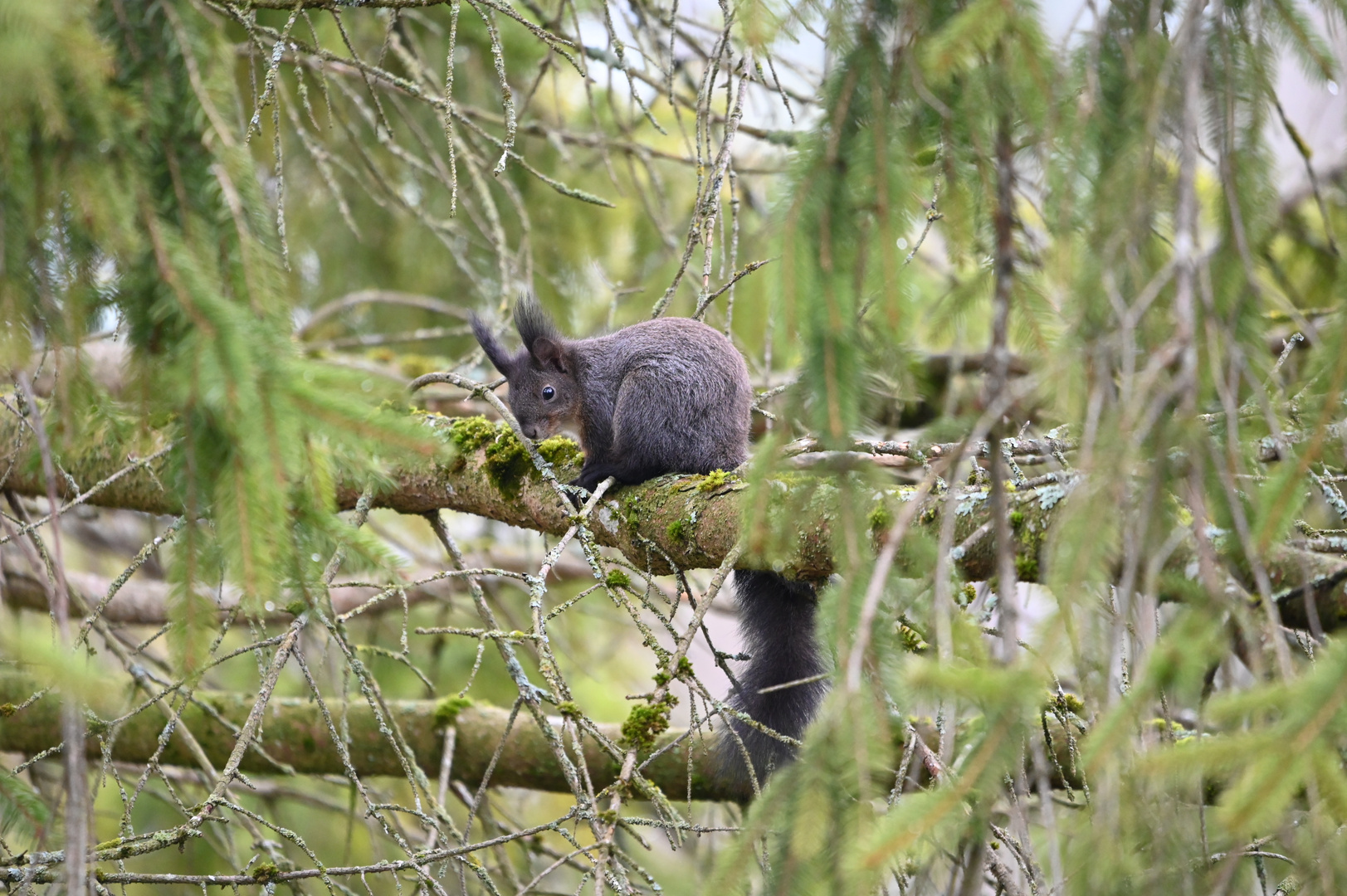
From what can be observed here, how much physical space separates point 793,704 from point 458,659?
235 cm

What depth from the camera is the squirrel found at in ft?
8.33

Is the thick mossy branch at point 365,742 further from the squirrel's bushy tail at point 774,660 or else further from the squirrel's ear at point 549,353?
the squirrel's ear at point 549,353

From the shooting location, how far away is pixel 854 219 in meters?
1.32

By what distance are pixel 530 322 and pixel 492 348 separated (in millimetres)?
221

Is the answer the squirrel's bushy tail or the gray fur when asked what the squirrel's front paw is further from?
the squirrel's bushy tail

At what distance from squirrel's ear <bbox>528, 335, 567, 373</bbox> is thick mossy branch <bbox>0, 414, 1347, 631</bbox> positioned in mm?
706

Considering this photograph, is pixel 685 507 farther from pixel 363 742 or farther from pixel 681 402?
pixel 363 742

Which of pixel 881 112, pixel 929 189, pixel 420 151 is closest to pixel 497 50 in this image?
pixel 881 112

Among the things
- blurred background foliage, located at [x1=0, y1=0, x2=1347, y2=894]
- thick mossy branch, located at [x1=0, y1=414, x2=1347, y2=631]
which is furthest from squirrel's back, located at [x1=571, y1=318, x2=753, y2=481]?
blurred background foliage, located at [x1=0, y1=0, x2=1347, y2=894]

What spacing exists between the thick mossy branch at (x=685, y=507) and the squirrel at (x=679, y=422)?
0.79ft

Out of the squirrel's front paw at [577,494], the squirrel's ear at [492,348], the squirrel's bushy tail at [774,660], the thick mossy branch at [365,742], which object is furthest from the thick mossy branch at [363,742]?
the squirrel's ear at [492,348]

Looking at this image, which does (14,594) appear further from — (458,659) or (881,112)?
(881,112)

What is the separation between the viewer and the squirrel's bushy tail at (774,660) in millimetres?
2432

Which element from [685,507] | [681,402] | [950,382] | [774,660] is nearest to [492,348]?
[681,402]
